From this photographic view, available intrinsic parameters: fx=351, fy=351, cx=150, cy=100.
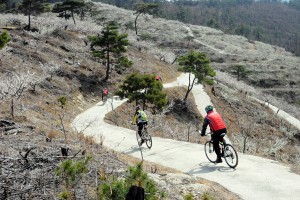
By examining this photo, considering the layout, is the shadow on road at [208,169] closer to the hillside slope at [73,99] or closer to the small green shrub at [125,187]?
the hillside slope at [73,99]

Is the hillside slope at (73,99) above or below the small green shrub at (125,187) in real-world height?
below

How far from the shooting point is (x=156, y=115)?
38.5 m

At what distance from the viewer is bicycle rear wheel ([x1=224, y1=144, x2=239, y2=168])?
1149 cm

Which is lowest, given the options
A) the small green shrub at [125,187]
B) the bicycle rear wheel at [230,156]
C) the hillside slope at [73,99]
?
the hillside slope at [73,99]

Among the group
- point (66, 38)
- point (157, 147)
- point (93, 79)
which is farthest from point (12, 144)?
point (66, 38)

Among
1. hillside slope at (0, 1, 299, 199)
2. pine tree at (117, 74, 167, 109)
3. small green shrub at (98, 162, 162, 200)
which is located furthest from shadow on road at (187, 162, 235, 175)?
pine tree at (117, 74, 167, 109)

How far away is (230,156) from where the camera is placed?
38.0 ft

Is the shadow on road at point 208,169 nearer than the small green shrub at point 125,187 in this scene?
No

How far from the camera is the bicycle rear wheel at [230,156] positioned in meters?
11.5

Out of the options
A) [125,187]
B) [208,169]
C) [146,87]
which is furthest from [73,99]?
[125,187]

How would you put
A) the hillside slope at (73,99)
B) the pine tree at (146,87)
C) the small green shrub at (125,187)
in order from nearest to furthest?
1. the small green shrub at (125,187)
2. the hillside slope at (73,99)
3. the pine tree at (146,87)

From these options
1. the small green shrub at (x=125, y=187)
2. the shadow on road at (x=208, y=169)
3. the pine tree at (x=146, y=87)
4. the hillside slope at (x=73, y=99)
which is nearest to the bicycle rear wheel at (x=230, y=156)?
the shadow on road at (x=208, y=169)

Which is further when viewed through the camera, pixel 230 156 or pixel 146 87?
pixel 146 87

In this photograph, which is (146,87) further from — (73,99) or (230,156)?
(230,156)
